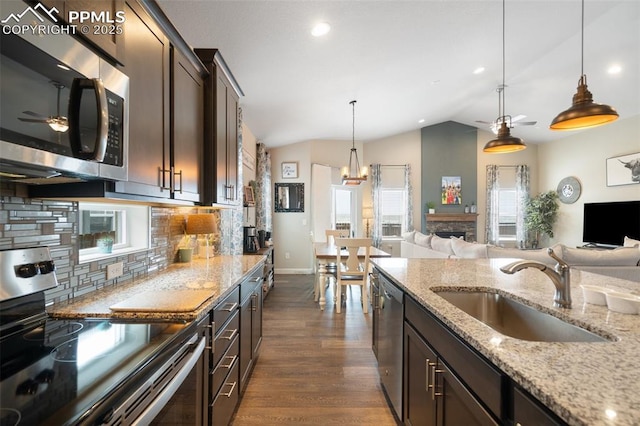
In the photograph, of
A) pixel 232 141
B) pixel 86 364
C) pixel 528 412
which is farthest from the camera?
pixel 232 141

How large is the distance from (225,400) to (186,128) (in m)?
1.64

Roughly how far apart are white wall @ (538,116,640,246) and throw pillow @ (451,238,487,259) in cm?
414

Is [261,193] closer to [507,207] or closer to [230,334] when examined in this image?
[230,334]

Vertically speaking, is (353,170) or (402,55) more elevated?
(402,55)

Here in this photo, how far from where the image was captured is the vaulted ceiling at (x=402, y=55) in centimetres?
253

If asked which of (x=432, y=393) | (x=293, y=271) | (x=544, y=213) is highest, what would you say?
(x=544, y=213)

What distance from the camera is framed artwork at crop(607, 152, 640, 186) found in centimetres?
535

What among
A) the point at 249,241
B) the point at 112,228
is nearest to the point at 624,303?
the point at 112,228

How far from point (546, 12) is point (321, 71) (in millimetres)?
2633

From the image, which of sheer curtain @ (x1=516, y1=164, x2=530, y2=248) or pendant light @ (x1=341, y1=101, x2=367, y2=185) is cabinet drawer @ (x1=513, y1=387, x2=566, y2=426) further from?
sheer curtain @ (x1=516, y1=164, x2=530, y2=248)

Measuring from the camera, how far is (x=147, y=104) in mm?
1429

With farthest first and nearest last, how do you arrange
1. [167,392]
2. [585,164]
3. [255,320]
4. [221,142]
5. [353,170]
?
[353,170]
[585,164]
[255,320]
[221,142]
[167,392]

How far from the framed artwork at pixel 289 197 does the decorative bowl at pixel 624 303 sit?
5.68 meters

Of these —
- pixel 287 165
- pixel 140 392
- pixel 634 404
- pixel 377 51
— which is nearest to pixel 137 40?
pixel 140 392
